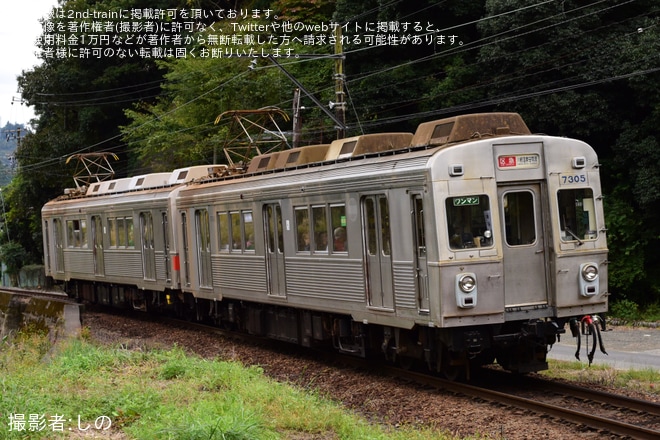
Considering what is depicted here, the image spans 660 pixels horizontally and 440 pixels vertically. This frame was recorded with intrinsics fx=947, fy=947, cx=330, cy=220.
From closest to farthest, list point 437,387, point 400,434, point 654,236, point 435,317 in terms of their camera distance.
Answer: point 400,434
point 435,317
point 437,387
point 654,236

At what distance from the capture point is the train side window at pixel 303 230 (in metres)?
15.1

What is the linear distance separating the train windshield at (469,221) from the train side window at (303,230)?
157 inches

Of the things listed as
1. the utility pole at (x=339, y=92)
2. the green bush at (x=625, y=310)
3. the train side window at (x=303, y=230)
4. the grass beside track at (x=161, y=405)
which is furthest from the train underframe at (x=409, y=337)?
the green bush at (x=625, y=310)

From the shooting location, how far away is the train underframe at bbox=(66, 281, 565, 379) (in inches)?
463

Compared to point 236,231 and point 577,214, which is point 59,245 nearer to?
point 236,231

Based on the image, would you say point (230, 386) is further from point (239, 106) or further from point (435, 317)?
point (239, 106)

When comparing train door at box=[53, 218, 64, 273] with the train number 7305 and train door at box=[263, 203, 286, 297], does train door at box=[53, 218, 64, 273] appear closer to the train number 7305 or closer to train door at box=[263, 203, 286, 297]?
train door at box=[263, 203, 286, 297]

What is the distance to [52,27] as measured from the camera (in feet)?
166

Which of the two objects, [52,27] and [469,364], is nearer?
[469,364]

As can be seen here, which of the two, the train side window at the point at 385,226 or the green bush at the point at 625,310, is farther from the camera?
the green bush at the point at 625,310

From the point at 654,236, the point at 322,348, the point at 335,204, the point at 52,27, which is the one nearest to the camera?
the point at 335,204

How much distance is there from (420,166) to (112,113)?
43032 mm

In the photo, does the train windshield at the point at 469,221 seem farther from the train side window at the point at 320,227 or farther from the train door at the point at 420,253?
the train side window at the point at 320,227

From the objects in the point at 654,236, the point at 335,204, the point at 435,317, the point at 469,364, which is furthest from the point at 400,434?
the point at 654,236
